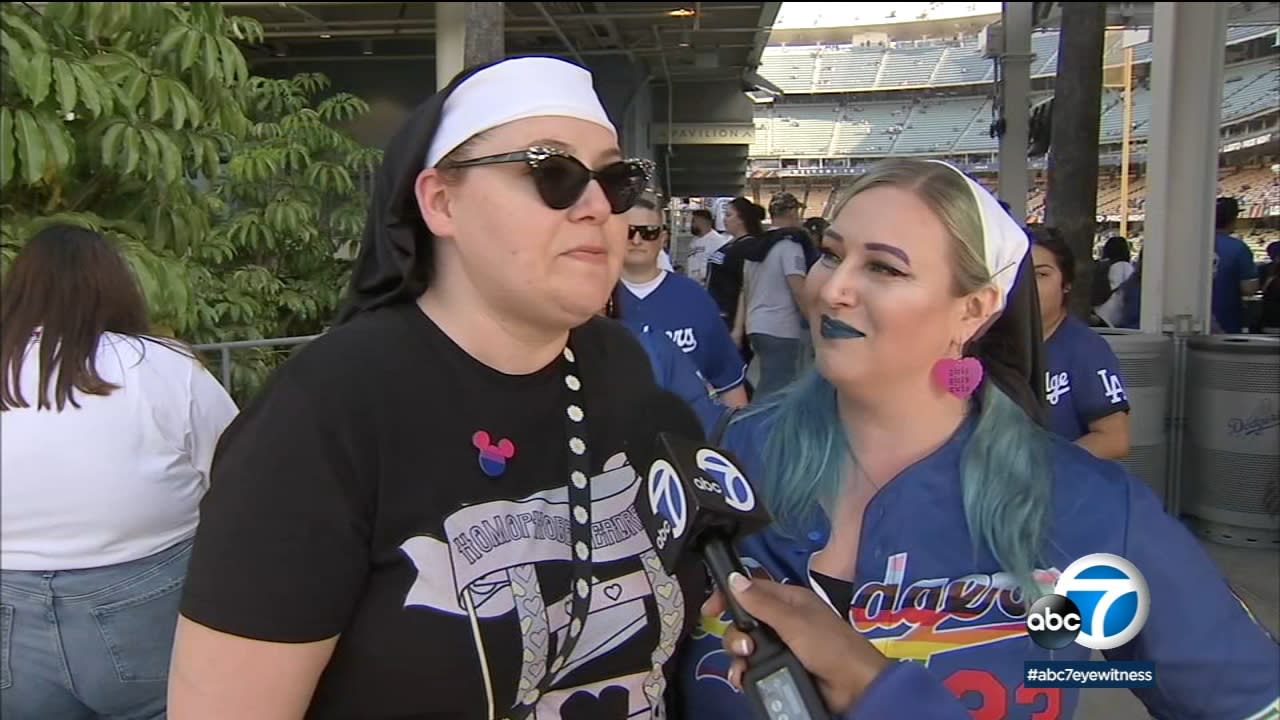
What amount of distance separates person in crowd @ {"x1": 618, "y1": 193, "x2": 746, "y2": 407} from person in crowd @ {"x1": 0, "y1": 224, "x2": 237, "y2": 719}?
2271mm

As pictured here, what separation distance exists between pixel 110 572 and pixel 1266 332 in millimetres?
5895

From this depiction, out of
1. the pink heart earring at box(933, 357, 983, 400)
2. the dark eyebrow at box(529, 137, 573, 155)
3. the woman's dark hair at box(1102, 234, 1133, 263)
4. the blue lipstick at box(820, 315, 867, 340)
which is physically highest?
the woman's dark hair at box(1102, 234, 1133, 263)

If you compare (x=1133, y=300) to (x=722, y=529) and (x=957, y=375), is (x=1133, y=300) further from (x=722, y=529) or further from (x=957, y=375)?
(x=722, y=529)

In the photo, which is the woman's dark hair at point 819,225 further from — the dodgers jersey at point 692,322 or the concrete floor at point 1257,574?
the dodgers jersey at point 692,322

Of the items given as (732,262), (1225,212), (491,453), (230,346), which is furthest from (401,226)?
(732,262)

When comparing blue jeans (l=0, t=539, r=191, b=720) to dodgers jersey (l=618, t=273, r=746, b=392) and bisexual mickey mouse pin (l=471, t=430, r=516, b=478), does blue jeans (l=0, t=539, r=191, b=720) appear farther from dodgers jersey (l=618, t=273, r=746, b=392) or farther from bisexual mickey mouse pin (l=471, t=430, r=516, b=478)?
dodgers jersey (l=618, t=273, r=746, b=392)

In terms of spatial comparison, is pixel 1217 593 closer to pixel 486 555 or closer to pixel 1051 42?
pixel 486 555

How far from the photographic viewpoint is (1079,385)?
330 cm

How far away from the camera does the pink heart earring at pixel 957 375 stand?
1.50 meters

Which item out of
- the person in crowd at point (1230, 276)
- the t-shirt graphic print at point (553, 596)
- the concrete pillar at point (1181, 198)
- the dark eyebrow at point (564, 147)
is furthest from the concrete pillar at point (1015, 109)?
the person in crowd at point (1230, 276)

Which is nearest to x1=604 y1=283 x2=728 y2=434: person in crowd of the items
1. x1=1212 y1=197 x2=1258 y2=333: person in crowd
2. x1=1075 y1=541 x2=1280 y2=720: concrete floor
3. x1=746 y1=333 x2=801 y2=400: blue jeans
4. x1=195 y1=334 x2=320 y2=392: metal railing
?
x1=195 y1=334 x2=320 y2=392: metal railing

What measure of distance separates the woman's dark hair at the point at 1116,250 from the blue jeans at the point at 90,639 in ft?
10.2

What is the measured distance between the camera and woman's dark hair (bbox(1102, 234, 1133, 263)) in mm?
3607

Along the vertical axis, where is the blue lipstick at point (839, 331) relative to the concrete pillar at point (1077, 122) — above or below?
below
